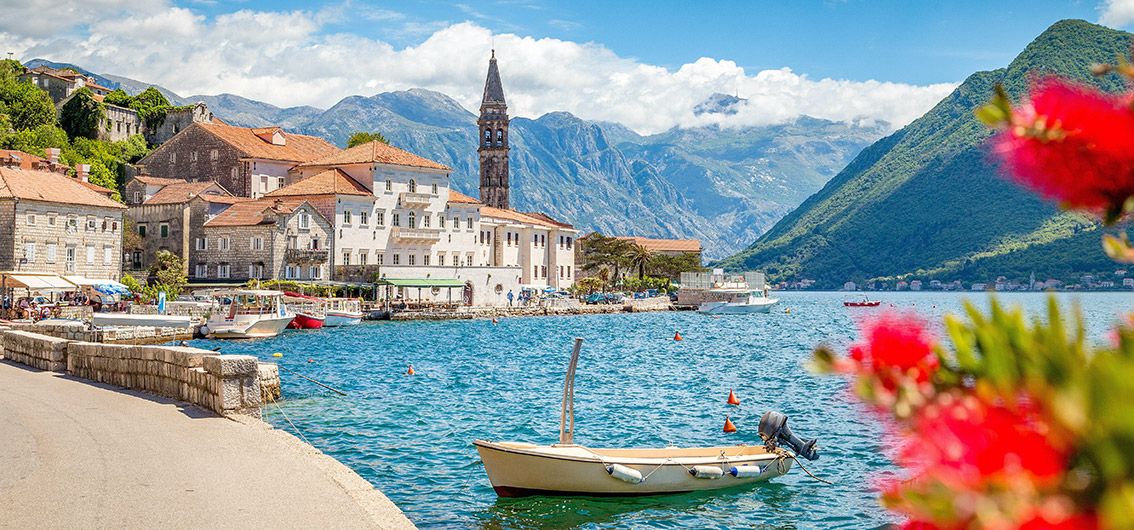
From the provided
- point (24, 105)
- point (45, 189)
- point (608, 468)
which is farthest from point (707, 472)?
point (24, 105)

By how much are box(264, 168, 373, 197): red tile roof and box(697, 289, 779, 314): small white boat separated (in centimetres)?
4503

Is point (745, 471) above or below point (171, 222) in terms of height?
below

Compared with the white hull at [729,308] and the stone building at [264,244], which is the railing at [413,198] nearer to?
the stone building at [264,244]

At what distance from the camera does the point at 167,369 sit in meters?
18.7

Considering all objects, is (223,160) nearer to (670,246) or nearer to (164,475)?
(164,475)

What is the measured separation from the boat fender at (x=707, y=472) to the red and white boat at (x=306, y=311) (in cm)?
4973

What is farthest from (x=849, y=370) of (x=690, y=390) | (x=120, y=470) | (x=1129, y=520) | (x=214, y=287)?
(x=214, y=287)

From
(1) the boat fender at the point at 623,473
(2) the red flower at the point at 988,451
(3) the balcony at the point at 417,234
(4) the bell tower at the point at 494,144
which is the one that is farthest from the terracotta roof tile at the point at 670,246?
(2) the red flower at the point at 988,451

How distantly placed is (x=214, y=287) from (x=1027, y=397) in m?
75.1

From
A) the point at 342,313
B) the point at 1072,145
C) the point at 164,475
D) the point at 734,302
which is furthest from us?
the point at 734,302

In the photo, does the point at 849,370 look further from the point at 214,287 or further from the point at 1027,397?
the point at 214,287

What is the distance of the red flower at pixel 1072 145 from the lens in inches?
88.7

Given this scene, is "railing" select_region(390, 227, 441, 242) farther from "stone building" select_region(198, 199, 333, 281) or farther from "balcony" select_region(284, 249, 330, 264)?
"balcony" select_region(284, 249, 330, 264)

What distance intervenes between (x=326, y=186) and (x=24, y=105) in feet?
97.2
